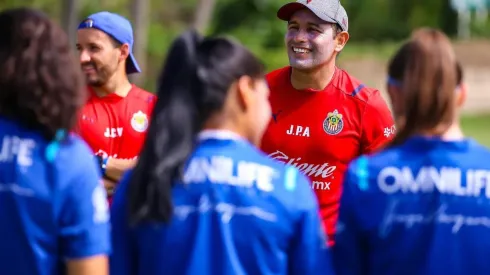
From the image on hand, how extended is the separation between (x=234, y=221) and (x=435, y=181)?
2.35ft

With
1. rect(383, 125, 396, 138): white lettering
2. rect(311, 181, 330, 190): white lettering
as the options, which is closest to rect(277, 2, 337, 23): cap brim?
rect(383, 125, 396, 138): white lettering

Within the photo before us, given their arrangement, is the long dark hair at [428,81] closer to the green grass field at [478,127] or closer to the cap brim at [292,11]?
the cap brim at [292,11]

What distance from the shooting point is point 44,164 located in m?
3.63

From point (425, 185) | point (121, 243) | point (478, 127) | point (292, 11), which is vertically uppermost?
point (478, 127)

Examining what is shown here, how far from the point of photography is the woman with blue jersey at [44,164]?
11.8 feet

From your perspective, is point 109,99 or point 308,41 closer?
point 308,41

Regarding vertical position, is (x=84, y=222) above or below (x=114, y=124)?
below

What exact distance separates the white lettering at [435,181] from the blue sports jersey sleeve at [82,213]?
3.24ft

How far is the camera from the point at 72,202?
361 cm

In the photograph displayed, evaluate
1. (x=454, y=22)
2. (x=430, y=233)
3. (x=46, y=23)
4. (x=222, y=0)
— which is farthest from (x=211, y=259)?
(x=454, y=22)

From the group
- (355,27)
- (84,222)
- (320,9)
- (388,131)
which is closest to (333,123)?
(388,131)

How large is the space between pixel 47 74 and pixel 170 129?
0.46 meters

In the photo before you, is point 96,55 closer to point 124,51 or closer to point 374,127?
point 124,51

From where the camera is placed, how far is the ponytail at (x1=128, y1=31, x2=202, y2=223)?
3.67m
